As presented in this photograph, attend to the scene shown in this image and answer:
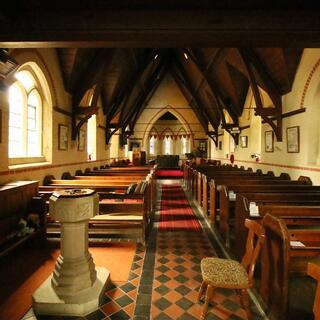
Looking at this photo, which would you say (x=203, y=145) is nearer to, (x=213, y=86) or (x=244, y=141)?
(x=244, y=141)

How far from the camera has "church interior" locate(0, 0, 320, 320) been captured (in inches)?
97.0

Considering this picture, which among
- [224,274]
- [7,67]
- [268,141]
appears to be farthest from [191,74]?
[224,274]

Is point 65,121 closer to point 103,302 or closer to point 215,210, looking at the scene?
point 215,210

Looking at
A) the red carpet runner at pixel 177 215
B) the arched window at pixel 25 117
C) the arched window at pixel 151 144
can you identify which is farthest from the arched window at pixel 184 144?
the arched window at pixel 25 117

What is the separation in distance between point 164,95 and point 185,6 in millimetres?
15299

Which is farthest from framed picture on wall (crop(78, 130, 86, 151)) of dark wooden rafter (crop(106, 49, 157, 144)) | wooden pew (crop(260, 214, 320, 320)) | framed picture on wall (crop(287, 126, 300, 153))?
wooden pew (crop(260, 214, 320, 320))

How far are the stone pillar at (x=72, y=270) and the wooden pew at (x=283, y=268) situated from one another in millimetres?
1695

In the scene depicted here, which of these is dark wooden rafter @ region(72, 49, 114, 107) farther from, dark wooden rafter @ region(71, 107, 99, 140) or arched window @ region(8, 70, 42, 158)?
arched window @ region(8, 70, 42, 158)

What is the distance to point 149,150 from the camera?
2041 cm

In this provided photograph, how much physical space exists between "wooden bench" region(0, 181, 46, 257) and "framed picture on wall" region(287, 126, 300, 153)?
5741 millimetres

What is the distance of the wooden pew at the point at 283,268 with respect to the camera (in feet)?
6.95

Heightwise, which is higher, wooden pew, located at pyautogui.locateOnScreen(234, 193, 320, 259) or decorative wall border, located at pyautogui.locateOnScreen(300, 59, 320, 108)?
decorative wall border, located at pyautogui.locateOnScreen(300, 59, 320, 108)

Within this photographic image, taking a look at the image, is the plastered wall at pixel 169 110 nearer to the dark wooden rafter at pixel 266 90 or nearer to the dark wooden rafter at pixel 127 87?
the dark wooden rafter at pixel 127 87

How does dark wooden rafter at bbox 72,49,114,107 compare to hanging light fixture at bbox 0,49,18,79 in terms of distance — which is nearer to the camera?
hanging light fixture at bbox 0,49,18,79
